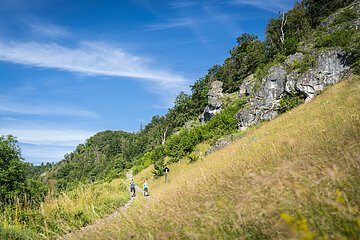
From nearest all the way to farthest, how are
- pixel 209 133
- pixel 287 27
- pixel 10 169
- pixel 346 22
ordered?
pixel 10 169
pixel 346 22
pixel 209 133
pixel 287 27

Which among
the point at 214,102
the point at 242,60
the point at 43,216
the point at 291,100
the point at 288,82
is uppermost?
the point at 242,60

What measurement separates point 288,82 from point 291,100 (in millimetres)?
2710

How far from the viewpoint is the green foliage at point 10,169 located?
24375 millimetres

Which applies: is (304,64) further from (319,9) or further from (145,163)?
(145,163)

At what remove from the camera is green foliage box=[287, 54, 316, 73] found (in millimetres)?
31609

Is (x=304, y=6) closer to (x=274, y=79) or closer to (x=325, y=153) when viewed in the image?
(x=274, y=79)

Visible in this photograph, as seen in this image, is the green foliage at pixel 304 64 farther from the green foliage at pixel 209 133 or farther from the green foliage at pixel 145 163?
the green foliage at pixel 145 163

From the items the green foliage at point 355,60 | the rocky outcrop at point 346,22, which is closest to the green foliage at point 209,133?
the rocky outcrop at point 346,22

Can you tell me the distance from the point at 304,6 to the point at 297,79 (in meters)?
28.8

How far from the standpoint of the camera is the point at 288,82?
33656 millimetres

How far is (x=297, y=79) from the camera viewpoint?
32.3m

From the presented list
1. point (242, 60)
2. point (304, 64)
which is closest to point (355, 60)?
point (304, 64)

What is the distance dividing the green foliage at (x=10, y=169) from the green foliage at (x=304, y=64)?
34244 millimetres

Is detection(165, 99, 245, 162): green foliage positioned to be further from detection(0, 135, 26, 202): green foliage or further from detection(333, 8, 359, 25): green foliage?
detection(0, 135, 26, 202): green foliage
